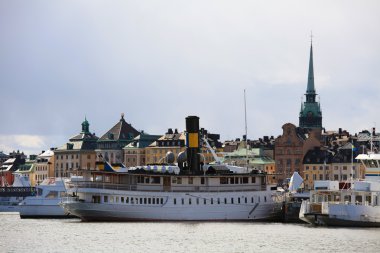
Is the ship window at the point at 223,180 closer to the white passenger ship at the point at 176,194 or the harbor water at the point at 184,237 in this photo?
the white passenger ship at the point at 176,194

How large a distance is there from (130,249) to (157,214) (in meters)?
30.0

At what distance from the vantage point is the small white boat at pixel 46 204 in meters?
126

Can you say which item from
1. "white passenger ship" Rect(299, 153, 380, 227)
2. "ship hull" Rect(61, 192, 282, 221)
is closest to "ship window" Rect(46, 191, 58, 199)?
"ship hull" Rect(61, 192, 282, 221)

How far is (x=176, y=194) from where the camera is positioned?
11062 cm

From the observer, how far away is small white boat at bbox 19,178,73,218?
12556 centimetres

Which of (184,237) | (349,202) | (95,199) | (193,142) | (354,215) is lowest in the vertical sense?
(184,237)

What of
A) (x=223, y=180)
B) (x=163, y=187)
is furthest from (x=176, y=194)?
(x=223, y=180)

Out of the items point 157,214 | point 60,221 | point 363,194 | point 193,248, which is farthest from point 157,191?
point 193,248

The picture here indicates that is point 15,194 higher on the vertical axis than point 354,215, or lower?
higher

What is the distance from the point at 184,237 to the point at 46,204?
3933cm

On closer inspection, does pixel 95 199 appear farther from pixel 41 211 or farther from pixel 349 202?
pixel 349 202

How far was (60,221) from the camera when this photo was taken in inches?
4550

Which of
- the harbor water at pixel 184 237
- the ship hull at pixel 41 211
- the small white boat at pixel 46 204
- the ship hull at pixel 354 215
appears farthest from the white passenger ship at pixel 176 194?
the ship hull at pixel 354 215

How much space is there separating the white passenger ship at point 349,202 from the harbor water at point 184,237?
1.42 meters
